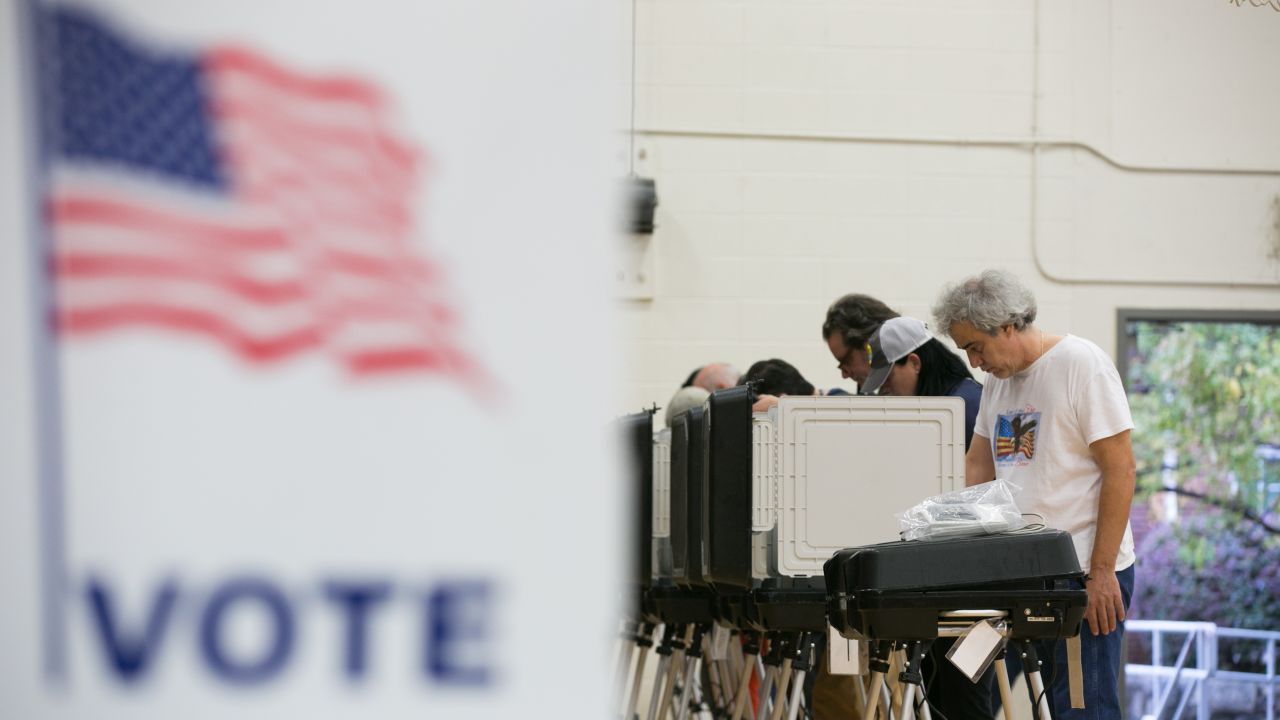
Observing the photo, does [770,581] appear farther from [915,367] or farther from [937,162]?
[937,162]

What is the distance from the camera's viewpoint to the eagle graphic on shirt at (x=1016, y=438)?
94.5 inches

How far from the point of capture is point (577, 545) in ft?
2.01

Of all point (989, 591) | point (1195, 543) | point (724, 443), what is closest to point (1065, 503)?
point (989, 591)

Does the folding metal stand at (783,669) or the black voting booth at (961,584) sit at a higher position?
the black voting booth at (961,584)

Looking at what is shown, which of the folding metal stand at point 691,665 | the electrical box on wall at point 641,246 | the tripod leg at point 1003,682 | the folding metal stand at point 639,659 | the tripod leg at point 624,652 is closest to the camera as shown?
the tripod leg at point 1003,682

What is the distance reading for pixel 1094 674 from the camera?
228 centimetres

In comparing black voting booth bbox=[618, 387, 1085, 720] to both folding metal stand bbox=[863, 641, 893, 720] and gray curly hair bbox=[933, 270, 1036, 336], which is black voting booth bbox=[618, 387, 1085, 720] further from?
gray curly hair bbox=[933, 270, 1036, 336]

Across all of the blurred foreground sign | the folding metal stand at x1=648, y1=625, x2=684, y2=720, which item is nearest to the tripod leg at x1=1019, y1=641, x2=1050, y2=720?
the folding metal stand at x1=648, y1=625, x2=684, y2=720

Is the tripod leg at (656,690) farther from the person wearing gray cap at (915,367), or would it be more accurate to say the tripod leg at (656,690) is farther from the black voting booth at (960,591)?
the black voting booth at (960,591)

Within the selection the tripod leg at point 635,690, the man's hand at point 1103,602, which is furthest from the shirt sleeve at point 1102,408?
the tripod leg at point 635,690

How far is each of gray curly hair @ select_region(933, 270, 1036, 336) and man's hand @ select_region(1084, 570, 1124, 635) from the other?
1.54ft

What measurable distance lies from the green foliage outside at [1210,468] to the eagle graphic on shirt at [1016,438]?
2624 mm

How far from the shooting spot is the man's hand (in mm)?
2256

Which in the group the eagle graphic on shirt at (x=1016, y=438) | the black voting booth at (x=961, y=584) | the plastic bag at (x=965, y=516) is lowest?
the black voting booth at (x=961, y=584)
